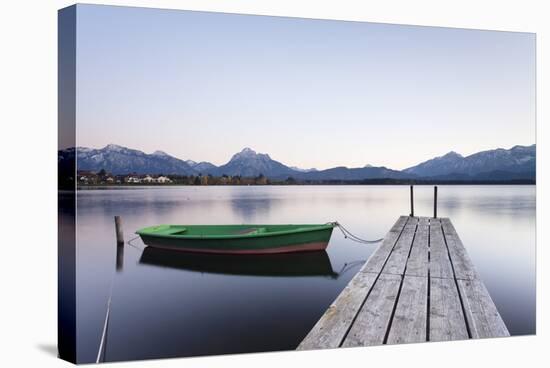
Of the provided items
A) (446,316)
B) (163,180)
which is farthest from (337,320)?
(163,180)

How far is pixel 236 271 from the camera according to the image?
21.2 ft

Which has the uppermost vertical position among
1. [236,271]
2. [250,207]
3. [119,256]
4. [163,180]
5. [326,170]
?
[326,170]

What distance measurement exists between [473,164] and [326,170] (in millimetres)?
1784

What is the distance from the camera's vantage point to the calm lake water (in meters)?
4.07

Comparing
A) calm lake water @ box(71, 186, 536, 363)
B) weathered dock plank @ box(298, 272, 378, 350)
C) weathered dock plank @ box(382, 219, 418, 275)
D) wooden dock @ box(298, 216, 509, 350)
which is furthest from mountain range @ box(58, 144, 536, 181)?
weathered dock plank @ box(298, 272, 378, 350)

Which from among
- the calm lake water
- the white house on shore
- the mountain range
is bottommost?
the calm lake water

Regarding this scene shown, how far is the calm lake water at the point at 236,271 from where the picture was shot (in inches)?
160

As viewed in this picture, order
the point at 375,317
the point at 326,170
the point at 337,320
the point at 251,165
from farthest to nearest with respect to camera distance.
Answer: the point at 326,170
the point at 251,165
the point at 375,317
the point at 337,320

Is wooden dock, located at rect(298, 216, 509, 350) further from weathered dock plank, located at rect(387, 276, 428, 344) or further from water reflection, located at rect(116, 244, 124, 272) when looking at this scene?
water reflection, located at rect(116, 244, 124, 272)

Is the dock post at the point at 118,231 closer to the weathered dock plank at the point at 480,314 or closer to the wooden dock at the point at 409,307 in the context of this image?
the wooden dock at the point at 409,307

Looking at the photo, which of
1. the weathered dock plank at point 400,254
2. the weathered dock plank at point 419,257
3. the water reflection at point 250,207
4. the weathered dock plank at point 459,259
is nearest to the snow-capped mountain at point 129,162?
the water reflection at point 250,207

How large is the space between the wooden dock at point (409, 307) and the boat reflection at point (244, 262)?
78.1 inches

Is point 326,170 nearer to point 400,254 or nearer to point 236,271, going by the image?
point 400,254

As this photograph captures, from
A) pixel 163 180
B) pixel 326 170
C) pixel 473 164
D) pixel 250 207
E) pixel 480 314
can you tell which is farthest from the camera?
pixel 250 207
